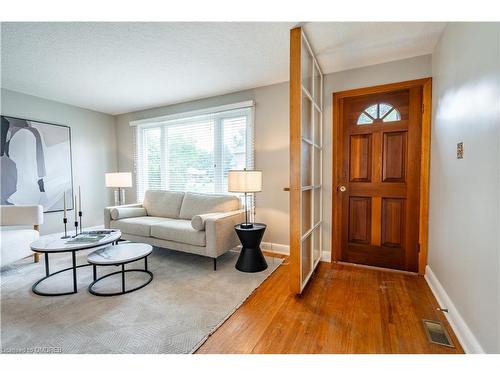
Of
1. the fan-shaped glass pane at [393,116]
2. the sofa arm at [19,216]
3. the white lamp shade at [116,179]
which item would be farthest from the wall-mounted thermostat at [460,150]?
the sofa arm at [19,216]

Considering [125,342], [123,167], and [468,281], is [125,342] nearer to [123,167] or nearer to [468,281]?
[468,281]

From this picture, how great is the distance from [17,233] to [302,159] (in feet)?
10.1

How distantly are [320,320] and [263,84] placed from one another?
109 inches

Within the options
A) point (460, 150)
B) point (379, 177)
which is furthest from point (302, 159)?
point (379, 177)

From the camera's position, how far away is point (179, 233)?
2.66 metres

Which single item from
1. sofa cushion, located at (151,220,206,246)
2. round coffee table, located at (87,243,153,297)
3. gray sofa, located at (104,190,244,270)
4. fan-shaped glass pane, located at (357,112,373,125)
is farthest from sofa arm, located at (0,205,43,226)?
fan-shaped glass pane, located at (357,112,373,125)

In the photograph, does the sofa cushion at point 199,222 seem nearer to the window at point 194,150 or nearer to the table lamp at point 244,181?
the table lamp at point 244,181

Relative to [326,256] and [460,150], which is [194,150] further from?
[460,150]

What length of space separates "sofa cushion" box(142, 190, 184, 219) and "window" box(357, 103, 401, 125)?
2689mm

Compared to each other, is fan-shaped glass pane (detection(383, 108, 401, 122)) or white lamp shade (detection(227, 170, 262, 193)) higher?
Answer: fan-shaped glass pane (detection(383, 108, 401, 122))

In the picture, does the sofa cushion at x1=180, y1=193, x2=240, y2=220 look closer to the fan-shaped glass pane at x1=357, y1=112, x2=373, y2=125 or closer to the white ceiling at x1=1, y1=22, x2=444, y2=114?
the white ceiling at x1=1, y1=22, x2=444, y2=114

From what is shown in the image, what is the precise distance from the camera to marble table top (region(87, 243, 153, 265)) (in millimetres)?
1941

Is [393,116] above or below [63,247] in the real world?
above

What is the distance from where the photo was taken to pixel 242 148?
3357mm
